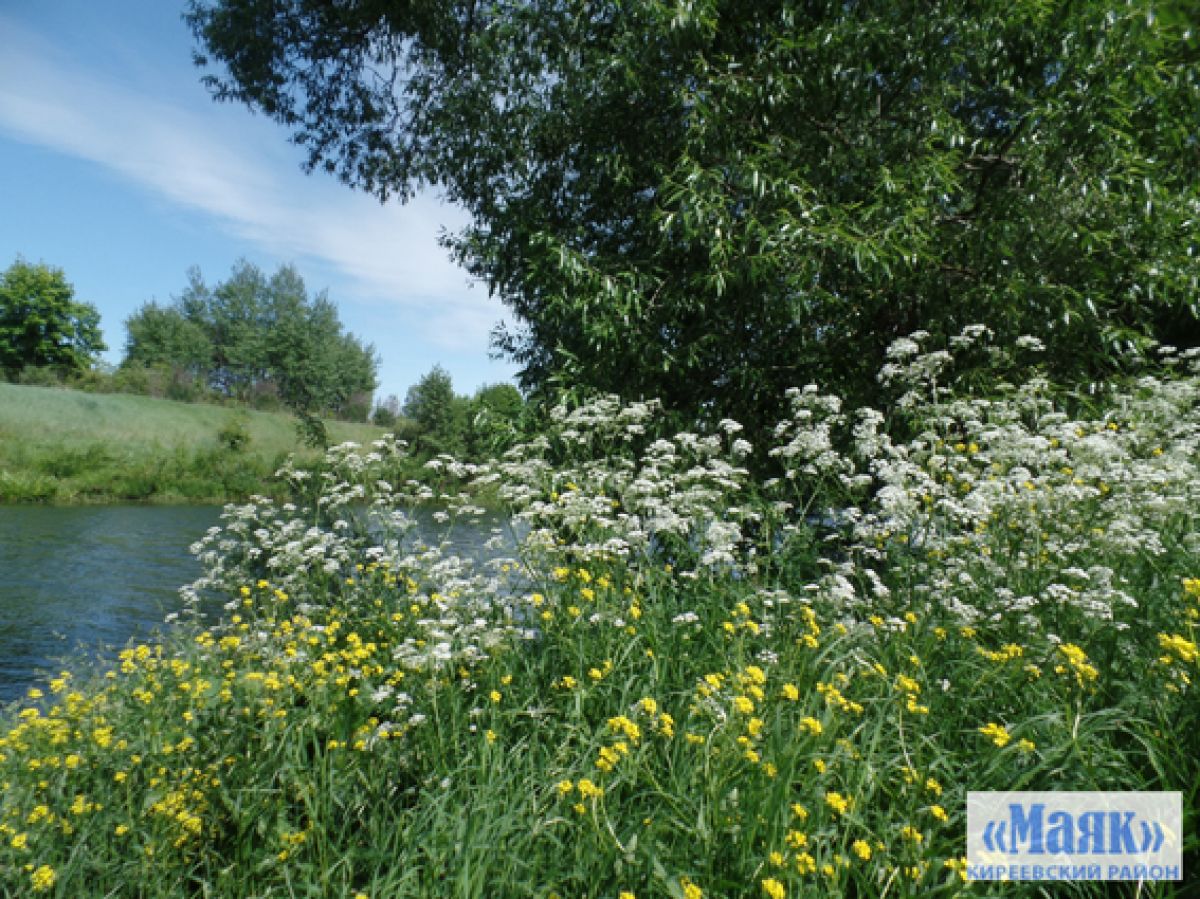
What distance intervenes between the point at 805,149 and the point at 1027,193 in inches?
69.8

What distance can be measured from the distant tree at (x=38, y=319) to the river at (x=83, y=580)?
30.6m

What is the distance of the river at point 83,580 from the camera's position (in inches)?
332

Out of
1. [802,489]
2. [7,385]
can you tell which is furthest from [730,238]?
[7,385]

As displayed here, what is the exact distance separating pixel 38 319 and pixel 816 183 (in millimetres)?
54077

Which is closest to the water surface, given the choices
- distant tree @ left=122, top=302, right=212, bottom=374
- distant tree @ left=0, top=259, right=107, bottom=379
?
distant tree @ left=0, top=259, right=107, bottom=379

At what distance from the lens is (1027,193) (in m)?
5.34

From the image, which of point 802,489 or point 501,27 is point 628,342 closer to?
point 802,489

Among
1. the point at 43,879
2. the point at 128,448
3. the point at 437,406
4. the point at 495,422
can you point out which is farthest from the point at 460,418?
the point at 43,879

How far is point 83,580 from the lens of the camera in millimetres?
12461

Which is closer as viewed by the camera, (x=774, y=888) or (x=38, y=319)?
(x=774, y=888)

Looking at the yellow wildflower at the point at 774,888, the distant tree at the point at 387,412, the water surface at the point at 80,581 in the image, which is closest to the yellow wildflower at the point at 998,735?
the yellow wildflower at the point at 774,888

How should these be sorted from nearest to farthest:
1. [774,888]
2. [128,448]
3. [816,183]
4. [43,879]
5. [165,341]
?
[774,888]
[43,879]
[816,183]
[128,448]
[165,341]

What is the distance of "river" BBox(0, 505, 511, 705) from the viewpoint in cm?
844

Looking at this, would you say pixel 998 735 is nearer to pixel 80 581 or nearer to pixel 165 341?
pixel 80 581
